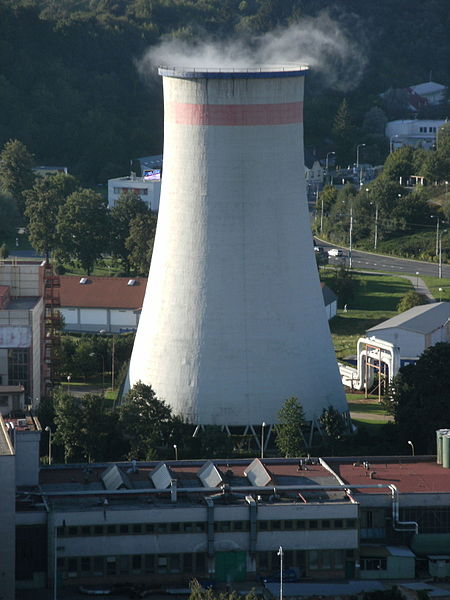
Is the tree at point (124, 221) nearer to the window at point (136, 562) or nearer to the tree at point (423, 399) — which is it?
the tree at point (423, 399)

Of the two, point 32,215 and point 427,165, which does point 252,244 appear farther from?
point 427,165

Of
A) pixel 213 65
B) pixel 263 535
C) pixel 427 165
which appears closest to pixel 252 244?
pixel 213 65

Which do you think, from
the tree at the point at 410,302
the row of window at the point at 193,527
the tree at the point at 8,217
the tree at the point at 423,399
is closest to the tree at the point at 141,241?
the tree at the point at 410,302

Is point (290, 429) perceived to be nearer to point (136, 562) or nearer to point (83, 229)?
point (136, 562)

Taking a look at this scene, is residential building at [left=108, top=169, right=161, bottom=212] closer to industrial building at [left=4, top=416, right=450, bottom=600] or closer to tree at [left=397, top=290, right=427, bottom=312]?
tree at [left=397, top=290, right=427, bottom=312]

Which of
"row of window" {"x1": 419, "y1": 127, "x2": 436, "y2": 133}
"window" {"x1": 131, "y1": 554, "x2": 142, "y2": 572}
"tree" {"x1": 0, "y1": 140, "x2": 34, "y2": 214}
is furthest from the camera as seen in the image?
"row of window" {"x1": 419, "y1": 127, "x2": 436, "y2": 133}

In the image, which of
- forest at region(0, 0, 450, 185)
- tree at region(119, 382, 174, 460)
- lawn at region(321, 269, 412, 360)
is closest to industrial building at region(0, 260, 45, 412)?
tree at region(119, 382, 174, 460)
